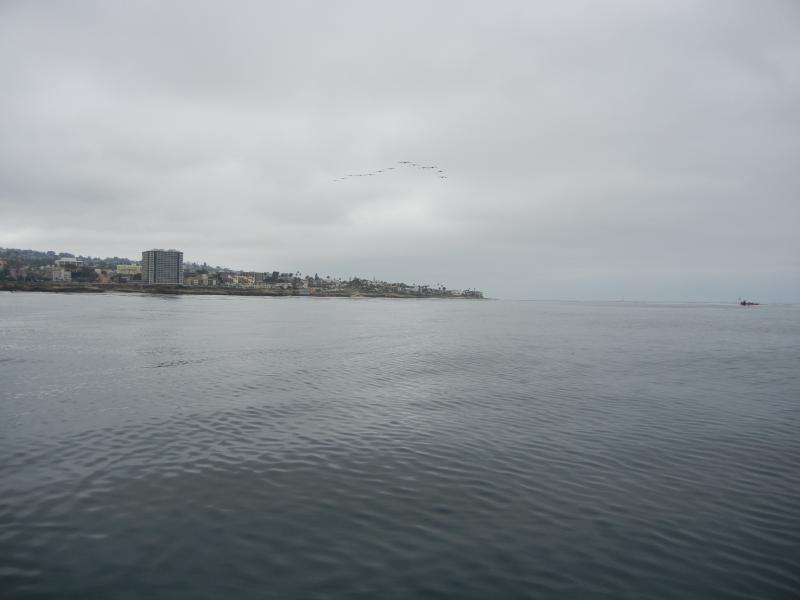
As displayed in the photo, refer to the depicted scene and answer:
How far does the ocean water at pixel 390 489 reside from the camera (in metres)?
10.4

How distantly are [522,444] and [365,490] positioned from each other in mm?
8284

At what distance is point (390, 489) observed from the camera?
49.1ft

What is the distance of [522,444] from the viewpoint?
19.9 meters

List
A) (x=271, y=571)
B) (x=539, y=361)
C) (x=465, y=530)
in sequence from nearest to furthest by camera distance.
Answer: (x=271, y=571) < (x=465, y=530) < (x=539, y=361)

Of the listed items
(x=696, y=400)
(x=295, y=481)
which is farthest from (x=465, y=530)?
(x=696, y=400)

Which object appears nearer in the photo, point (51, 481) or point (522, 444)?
point (51, 481)

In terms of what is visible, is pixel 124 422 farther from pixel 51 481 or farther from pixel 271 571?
pixel 271 571

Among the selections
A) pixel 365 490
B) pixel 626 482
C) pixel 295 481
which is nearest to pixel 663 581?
pixel 626 482

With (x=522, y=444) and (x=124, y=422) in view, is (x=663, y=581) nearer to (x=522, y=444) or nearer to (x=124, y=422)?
(x=522, y=444)

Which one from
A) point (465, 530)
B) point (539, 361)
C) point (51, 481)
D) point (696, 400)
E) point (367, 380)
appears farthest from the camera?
point (539, 361)

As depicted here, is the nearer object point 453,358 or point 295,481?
point 295,481

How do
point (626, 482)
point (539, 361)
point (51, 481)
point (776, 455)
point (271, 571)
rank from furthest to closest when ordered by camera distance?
point (539, 361) < point (776, 455) < point (626, 482) < point (51, 481) < point (271, 571)

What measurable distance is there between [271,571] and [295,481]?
200 inches

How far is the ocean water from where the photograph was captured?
10.4 m
